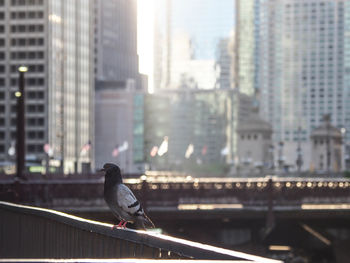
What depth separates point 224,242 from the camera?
41438 millimetres

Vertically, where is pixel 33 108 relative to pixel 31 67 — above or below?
below

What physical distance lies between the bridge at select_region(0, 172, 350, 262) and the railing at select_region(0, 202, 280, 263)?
2146cm

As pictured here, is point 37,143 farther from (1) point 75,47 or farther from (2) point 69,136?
(1) point 75,47

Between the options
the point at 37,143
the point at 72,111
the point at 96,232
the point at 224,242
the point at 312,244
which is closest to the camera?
the point at 96,232

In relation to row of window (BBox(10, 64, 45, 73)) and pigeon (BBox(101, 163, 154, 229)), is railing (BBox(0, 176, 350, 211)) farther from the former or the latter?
row of window (BBox(10, 64, 45, 73))

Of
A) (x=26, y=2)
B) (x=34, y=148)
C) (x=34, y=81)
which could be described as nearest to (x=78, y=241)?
(x=34, y=148)

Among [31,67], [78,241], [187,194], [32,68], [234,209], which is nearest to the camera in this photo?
[78,241]

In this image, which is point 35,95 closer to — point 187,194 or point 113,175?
point 187,194

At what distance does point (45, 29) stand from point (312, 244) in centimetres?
14349

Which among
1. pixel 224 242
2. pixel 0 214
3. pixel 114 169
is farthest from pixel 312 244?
pixel 114 169

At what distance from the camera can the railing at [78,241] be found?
9422mm

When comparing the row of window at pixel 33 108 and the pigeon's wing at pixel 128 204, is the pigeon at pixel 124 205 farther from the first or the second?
the row of window at pixel 33 108

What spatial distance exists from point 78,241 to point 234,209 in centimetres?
2924

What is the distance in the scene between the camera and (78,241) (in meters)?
13.7
